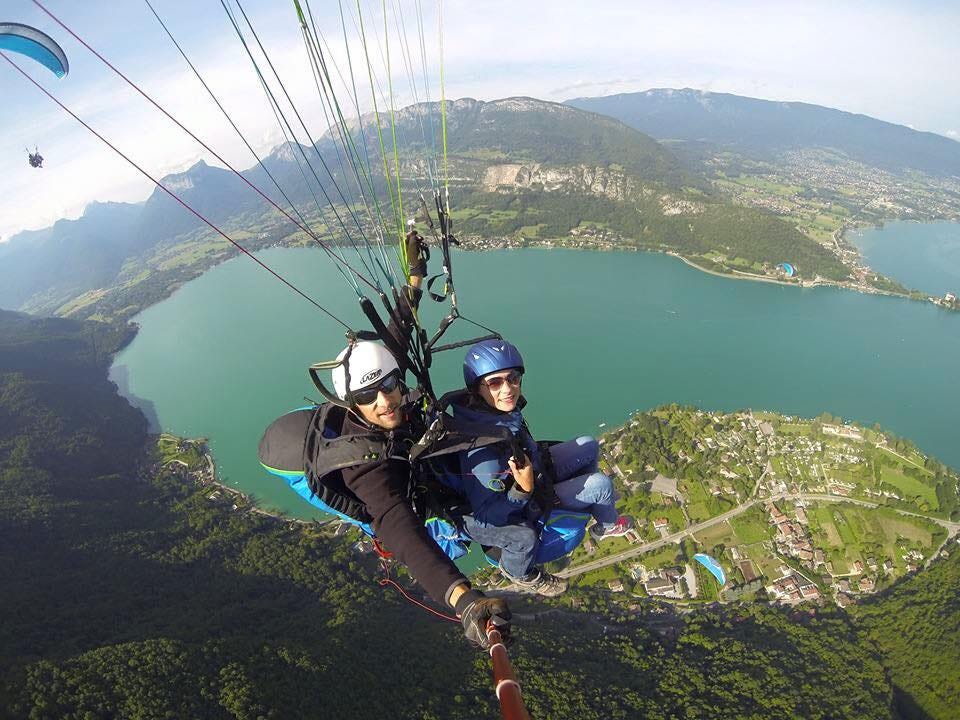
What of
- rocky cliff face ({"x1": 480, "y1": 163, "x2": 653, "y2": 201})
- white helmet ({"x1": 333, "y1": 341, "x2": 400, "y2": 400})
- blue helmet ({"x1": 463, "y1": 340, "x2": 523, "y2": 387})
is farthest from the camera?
rocky cliff face ({"x1": 480, "y1": 163, "x2": 653, "y2": 201})

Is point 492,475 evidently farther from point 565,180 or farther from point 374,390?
point 565,180

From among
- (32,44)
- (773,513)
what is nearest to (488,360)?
(32,44)

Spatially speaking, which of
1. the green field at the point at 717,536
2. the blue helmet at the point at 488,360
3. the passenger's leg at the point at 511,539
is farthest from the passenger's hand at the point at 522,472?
the green field at the point at 717,536

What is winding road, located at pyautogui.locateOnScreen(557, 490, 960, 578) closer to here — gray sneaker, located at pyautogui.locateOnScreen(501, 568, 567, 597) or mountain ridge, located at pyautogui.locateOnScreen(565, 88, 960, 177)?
gray sneaker, located at pyautogui.locateOnScreen(501, 568, 567, 597)

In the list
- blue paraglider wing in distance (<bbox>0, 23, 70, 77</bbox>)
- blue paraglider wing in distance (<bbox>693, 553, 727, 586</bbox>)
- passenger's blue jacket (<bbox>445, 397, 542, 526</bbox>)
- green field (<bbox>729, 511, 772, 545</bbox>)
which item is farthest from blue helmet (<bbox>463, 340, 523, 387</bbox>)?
green field (<bbox>729, 511, 772, 545</bbox>)

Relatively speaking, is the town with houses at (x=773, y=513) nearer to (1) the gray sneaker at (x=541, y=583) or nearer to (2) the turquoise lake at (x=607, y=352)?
(2) the turquoise lake at (x=607, y=352)

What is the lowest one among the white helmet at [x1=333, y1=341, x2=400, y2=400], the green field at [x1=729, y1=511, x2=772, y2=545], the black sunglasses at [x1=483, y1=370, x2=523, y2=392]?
the green field at [x1=729, y1=511, x2=772, y2=545]
